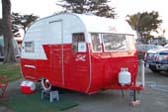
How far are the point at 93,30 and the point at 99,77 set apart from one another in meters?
1.25

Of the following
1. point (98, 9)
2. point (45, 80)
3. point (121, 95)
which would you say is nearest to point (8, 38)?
point (45, 80)

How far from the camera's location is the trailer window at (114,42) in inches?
307

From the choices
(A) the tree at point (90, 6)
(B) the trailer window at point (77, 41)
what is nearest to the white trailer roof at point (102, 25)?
(B) the trailer window at point (77, 41)

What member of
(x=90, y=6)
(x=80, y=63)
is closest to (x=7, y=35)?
(x=80, y=63)

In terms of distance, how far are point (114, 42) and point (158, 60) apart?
193 inches

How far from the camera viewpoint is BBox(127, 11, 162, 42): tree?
5709cm

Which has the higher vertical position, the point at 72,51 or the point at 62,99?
the point at 72,51

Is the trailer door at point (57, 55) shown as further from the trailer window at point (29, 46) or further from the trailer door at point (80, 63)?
the trailer window at point (29, 46)

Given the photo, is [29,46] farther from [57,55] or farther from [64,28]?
[64,28]

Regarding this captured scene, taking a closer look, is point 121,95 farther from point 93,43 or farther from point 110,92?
point 93,43

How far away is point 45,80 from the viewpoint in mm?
9047

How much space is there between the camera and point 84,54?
7.30 meters

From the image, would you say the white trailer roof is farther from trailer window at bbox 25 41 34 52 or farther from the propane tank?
trailer window at bbox 25 41 34 52

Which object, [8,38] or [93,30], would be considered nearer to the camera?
[93,30]
